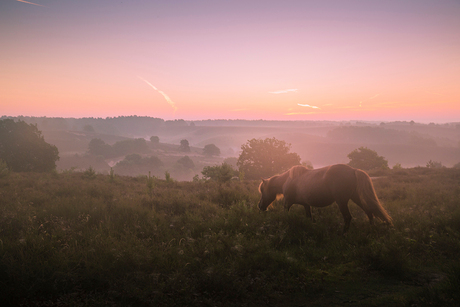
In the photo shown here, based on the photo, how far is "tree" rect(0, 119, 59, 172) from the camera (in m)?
31.3

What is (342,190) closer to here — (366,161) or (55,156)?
(366,161)

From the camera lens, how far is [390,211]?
23.4 feet

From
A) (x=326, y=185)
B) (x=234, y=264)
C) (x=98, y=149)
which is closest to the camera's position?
(x=234, y=264)

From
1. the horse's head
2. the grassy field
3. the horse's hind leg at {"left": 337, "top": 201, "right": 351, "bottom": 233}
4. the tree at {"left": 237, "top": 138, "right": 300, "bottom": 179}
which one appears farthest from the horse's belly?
the tree at {"left": 237, "top": 138, "right": 300, "bottom": 179}

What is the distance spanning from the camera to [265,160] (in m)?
35.3

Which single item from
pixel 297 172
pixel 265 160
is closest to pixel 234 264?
pixel 297 172

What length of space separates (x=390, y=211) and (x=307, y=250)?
15.0 feet

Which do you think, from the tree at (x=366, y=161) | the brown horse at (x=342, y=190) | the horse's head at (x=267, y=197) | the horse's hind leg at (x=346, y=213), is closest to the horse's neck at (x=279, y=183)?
the horse's head at (x=267, y=197)

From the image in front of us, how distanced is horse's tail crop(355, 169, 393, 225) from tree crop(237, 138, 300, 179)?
2785 cm

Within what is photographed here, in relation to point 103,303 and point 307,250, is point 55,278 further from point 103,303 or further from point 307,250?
point 307,250

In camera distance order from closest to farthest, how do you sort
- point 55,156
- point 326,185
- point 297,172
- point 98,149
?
1. point 326,185
2. point 297,172
3. point 55,156
4. point 98,149

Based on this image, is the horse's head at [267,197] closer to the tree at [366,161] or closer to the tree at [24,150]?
the tree at [24,150]

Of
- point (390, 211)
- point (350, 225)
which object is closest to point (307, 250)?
point (350, 225)

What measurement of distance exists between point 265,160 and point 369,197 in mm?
29633
